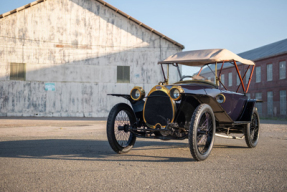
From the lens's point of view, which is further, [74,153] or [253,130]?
[253,130]

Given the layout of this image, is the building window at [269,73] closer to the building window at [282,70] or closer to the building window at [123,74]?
the building window at [282,70]

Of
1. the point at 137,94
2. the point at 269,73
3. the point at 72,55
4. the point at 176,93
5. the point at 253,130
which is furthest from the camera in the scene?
the point at 269,73

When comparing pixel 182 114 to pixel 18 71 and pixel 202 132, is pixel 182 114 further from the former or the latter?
pixel 18 71

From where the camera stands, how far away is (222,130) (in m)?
7.47

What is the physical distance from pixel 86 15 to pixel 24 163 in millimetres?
21260

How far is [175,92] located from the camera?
5.92 metres

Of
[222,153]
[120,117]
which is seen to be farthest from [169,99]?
[222,153]

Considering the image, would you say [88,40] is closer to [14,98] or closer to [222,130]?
[14,98]

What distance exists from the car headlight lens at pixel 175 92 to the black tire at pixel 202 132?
455 millimetres

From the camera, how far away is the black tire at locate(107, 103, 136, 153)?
6156 millimetres

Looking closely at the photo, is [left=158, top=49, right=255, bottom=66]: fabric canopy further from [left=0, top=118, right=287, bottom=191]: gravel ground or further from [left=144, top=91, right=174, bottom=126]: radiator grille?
[left=0, top=118, right=287, bottom=191]: gravel ground

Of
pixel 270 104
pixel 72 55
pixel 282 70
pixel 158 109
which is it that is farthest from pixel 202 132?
pixel 270 104

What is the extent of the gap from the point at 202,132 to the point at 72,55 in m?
20.4

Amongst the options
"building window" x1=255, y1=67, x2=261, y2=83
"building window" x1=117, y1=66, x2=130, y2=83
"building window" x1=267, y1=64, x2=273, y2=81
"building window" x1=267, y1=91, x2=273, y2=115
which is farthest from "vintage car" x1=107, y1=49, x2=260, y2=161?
"building window" x1=255, y1=67, x2=261, y2=83
